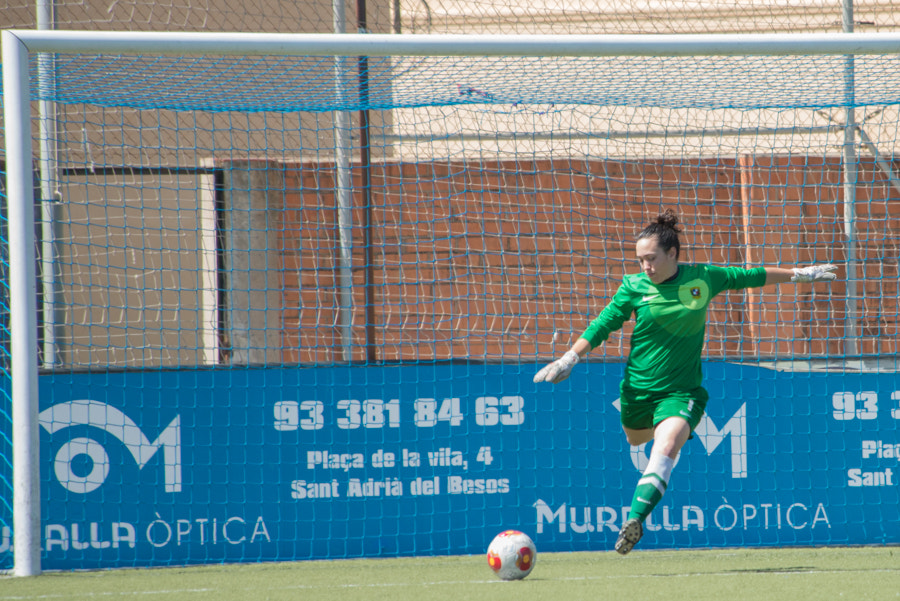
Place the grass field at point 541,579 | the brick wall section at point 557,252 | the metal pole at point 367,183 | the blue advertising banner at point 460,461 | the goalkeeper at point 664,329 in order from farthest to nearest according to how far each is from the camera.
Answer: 1. the brick wall section at point 557,252
2. the metal pole at point 367,183
3. the blue advertising banner at point 460,461
4. the goalkeeper at point 664,329
5. the grass field at point 541,579

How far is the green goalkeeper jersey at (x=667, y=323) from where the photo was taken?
4.40 m

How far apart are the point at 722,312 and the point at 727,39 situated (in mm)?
2599

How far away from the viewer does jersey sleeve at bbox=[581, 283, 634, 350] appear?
4.42 metres

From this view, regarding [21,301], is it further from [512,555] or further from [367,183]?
[512,555]

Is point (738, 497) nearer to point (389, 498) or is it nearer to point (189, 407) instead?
point (389, 498)

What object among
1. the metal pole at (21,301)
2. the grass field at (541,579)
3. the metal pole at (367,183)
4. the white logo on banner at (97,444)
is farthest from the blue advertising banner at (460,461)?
the metal pole at (21,301)

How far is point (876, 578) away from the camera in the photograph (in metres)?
4.34

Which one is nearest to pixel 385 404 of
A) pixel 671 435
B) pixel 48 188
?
pixel 671 435

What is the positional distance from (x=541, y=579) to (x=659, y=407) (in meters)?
0.98

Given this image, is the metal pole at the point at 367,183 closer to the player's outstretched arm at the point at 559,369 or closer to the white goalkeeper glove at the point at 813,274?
the player's outstretched arm at the point at 559,369

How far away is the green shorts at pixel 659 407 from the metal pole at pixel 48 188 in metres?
3.13

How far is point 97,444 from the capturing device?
17.1 ft

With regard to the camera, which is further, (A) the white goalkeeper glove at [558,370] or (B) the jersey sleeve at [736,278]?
(B) the jersey sleeve at [736,278]

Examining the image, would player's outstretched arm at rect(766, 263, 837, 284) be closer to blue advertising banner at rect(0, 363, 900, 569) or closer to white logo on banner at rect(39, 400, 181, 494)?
blue advertising banner at rect(0, 363, 900, 569)
